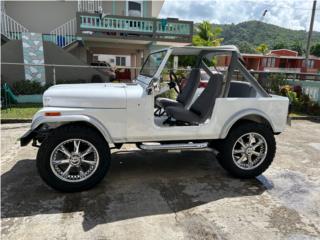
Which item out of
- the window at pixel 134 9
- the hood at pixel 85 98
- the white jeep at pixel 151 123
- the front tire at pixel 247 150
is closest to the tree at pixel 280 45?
the window at pixel 134 9

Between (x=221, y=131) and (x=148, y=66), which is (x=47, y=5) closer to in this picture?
(x=148, y=66)

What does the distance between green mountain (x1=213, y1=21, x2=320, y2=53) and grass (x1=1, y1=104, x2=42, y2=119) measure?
173 feet

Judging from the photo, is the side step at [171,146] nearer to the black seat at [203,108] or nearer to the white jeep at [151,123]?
the white jeep at [151,123]

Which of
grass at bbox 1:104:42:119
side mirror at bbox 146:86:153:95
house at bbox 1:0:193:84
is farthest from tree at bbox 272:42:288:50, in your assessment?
side mirror at bbox 146:86:153:95

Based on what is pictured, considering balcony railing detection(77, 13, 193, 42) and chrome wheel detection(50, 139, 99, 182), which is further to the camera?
balcony railing detection(77, 13, 193, 42)

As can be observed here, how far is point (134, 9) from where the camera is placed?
667 inches

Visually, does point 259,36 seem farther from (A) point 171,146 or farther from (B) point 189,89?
(A) point 171,146

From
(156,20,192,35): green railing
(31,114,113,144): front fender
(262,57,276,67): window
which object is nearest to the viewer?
(31,114,113,144): front fender

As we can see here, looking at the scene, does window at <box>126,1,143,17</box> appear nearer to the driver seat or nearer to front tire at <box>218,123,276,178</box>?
the driver seat

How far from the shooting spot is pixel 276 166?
4840 mm

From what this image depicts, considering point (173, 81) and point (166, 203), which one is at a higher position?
point (173, 81)

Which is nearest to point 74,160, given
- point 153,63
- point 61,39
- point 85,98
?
point 85,98

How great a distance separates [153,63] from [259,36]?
7421 cm

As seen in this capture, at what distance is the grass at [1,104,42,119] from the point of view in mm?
7930
